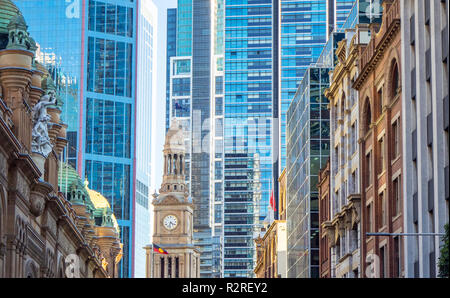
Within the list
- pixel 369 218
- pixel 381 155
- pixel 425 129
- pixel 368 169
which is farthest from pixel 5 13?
pixel 425 129

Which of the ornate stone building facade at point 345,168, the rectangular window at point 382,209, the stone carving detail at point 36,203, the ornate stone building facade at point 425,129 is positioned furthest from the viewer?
the ornate stone building facade at point 345,168

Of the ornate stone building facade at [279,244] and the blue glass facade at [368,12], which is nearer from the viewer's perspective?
the blue glass facade at [368,12]

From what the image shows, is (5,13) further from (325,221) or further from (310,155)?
(310,155)

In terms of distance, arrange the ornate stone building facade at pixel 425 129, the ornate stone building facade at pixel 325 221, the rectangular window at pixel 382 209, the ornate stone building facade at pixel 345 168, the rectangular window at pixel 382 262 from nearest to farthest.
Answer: the ornate stone building facade at pixel 425 129
the rectangular window at pixel 382 262
the rectangular window at pixel 382 209
the ornate stone building facade at pixel 345 168
the ornate stone building facade at pixel 325 221

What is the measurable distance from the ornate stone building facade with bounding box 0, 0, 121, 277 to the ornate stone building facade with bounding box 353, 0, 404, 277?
60.6 ft

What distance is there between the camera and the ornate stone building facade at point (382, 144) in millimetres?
61500

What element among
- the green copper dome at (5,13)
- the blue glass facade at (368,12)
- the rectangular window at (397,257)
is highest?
the blue glass facade at (368,12)

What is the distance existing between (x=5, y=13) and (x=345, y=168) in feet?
80.3

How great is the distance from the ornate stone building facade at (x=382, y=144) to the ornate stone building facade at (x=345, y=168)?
2.00 meters

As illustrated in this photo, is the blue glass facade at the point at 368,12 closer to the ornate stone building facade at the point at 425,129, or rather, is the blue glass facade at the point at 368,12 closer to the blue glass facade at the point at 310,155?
the blue glass facade at the point at 310,155

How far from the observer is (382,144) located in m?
66.2

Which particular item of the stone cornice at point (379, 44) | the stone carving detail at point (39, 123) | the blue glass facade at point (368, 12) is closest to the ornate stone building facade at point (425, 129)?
the stone cornice at point (379, 44)

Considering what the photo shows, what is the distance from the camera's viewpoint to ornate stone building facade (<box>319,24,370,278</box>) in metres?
74.1
